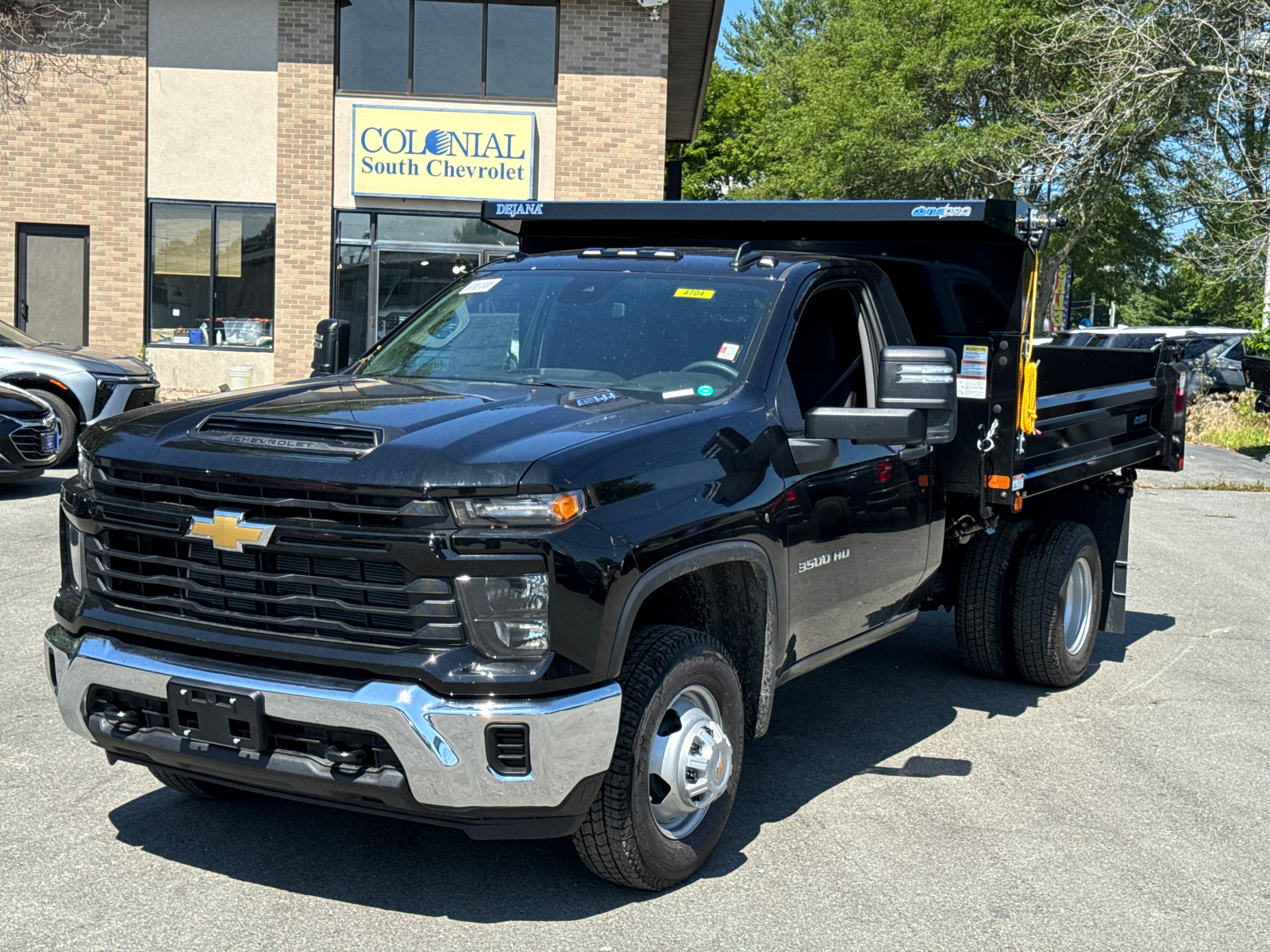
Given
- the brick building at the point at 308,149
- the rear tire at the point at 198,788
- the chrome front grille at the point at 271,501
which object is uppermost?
the brick building at the point at 308,149

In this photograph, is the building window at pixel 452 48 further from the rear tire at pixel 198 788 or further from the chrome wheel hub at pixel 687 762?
the chrome wheel hub at pixel 687 762

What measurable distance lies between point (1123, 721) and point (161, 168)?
19.2 m

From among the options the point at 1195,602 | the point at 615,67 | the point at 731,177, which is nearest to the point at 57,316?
the point at 615,67

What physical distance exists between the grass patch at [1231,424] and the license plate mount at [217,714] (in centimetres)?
1942

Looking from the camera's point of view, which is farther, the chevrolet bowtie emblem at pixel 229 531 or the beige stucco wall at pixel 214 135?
the beige stucco wall at pixel 214 135

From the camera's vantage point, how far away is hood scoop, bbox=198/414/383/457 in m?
3.63

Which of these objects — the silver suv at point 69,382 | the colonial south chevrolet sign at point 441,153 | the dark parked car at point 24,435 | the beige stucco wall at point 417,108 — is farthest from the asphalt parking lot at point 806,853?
the beige stucco wall at point 417,108

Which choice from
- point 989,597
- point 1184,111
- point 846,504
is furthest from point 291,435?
point 1184,111

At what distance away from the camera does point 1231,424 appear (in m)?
22.2

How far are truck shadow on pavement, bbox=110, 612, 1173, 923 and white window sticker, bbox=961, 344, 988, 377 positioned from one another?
63.5 inches

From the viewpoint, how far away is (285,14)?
2131 cm

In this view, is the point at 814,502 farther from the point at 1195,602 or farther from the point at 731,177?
the point at 731,177

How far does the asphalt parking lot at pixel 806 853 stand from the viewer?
12.6 ft

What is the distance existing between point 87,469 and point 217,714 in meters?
0.94
